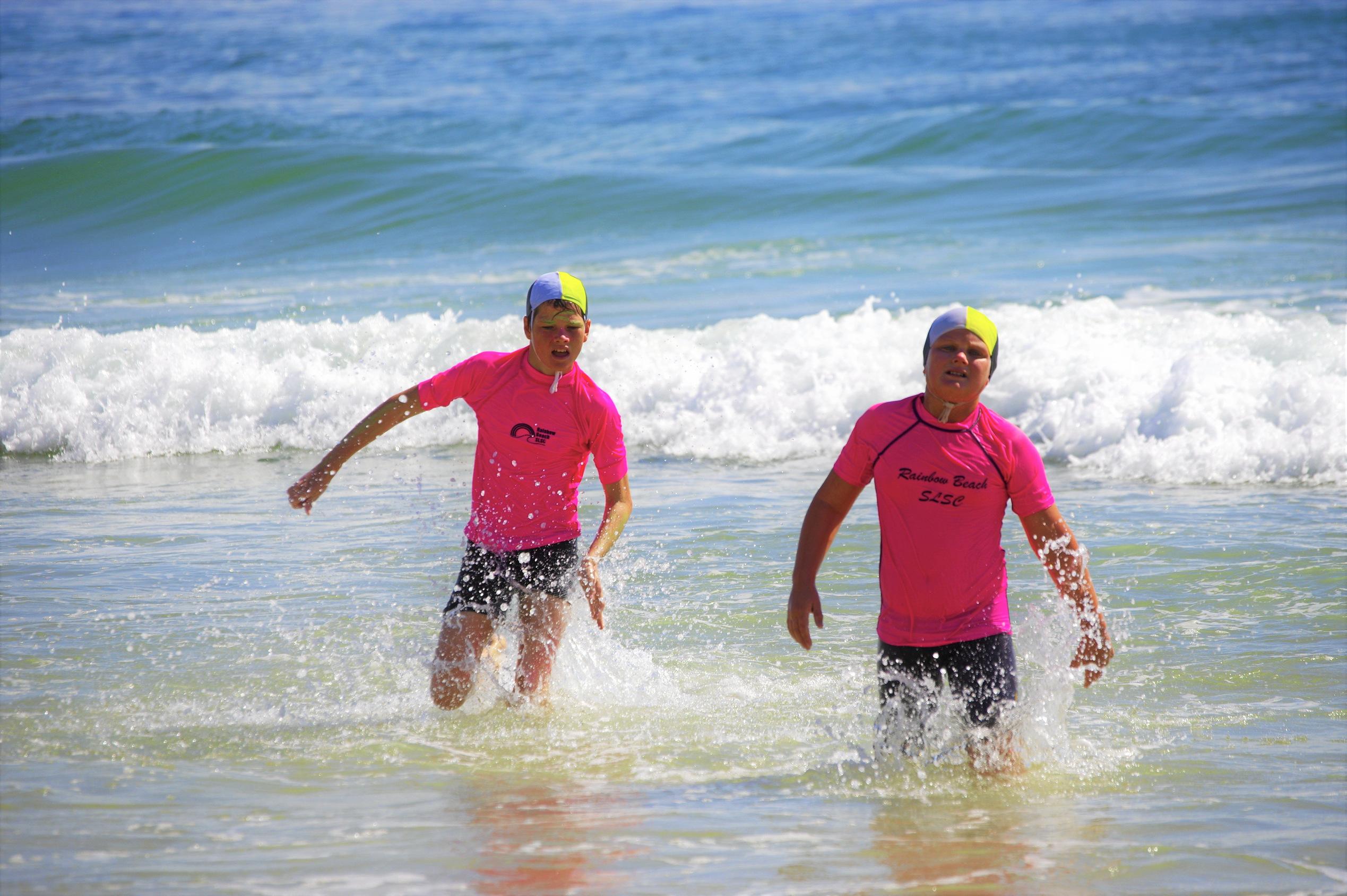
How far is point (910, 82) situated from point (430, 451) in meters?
26.0

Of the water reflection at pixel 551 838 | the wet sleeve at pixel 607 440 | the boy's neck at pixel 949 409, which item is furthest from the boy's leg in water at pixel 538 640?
the boy's neck at pixel 949 409

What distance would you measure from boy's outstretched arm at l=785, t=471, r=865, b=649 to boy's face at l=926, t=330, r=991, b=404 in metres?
0.41

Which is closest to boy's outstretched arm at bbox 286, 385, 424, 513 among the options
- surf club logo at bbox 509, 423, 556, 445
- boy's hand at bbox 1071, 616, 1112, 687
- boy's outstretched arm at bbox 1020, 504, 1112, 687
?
surf club logo at bbox 509, 423, 556, 445

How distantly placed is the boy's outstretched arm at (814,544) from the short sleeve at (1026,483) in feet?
1.51

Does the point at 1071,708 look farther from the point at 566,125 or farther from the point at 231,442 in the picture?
the point at 566,125

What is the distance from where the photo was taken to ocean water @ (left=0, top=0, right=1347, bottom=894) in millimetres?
3924

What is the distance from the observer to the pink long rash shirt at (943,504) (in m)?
3.91

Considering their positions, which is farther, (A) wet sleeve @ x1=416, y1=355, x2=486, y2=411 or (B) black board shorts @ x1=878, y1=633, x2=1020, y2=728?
(A) wet sleeve @ x1=416, y1=355, x2=486, y2=411

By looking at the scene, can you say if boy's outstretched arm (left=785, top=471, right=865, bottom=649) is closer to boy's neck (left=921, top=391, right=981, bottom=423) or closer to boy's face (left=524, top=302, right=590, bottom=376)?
boy's neck (left=921, top=391, right=981, bottom=423)

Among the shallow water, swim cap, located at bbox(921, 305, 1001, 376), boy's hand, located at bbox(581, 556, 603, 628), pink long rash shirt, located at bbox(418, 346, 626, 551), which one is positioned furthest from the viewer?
pink long rash shirt, located at bbox(418, 346, 626, 551)

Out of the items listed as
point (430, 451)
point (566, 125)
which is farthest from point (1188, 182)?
point (430, 451)

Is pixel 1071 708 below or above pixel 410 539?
below

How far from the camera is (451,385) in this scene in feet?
16.0

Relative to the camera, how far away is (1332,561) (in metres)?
6.83
